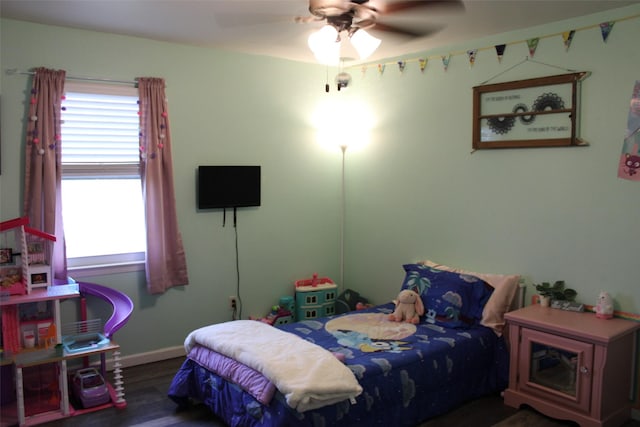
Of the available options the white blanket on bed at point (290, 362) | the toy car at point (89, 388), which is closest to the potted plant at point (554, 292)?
the white blanket on bed at point (290, 362)

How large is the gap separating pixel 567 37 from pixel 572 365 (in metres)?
2.10

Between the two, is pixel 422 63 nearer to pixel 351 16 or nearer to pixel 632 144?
pixel 351 16

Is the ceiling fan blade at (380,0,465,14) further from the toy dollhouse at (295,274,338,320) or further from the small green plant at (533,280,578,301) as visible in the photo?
the toy dollhouse at (295,274,338,320)

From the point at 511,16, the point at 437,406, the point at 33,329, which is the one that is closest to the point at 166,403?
the point at 33,329

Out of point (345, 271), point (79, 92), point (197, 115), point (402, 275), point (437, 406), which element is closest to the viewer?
point (437, 406)

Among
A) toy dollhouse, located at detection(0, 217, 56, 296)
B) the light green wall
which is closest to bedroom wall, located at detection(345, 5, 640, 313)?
the light green wall

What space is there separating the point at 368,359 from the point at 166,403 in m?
1.42

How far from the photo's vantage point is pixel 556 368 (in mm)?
3227

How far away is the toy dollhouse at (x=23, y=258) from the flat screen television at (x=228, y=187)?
126 centimetres

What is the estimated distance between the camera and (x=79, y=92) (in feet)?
12.4

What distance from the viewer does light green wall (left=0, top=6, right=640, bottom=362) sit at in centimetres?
339

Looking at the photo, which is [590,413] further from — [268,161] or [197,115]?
[197,115]

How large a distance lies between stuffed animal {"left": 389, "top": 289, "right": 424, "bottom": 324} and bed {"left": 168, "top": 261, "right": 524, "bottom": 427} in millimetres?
58

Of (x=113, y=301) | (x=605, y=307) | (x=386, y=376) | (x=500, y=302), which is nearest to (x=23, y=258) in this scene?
(x=113, y=301)
